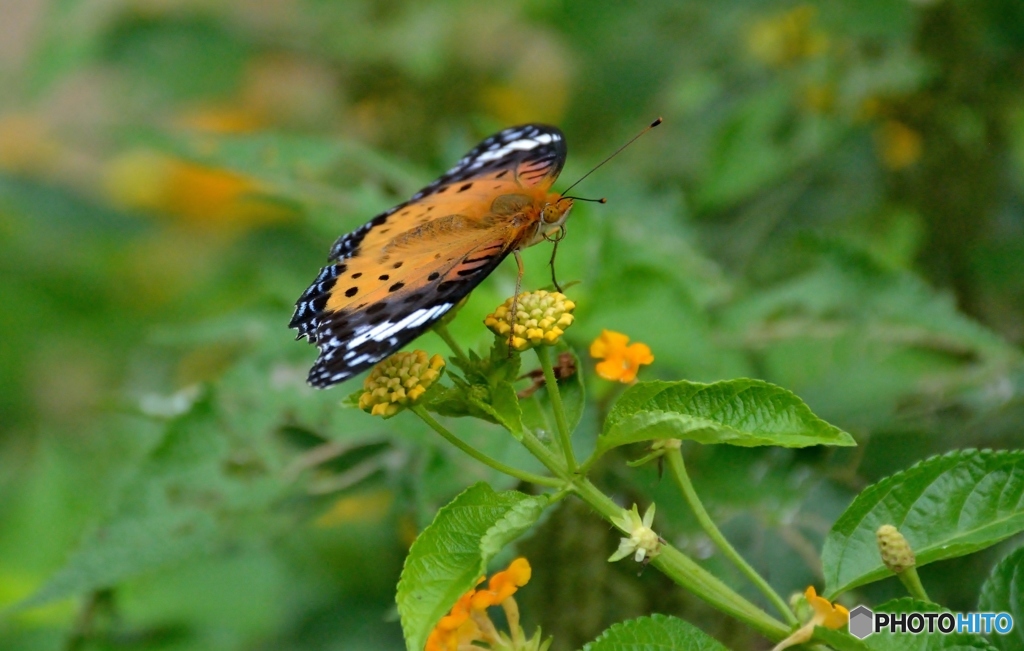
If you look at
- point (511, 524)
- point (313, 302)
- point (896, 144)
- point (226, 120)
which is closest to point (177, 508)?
point (313, 302)

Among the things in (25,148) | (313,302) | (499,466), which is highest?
(25,148)

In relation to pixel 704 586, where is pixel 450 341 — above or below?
above

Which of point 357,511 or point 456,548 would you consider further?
point 357,511

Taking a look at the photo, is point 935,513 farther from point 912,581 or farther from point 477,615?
point 477,615

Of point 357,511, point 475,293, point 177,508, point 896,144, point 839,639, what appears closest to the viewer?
point 839,639

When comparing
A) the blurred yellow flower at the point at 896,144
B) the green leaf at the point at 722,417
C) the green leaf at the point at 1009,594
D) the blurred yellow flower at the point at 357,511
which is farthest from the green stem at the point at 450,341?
the blurred yellow flower at the point at 896,144

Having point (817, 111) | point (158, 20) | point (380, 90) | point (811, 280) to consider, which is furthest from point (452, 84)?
point (811, 280)

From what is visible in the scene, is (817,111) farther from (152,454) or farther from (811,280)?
(152,454)
